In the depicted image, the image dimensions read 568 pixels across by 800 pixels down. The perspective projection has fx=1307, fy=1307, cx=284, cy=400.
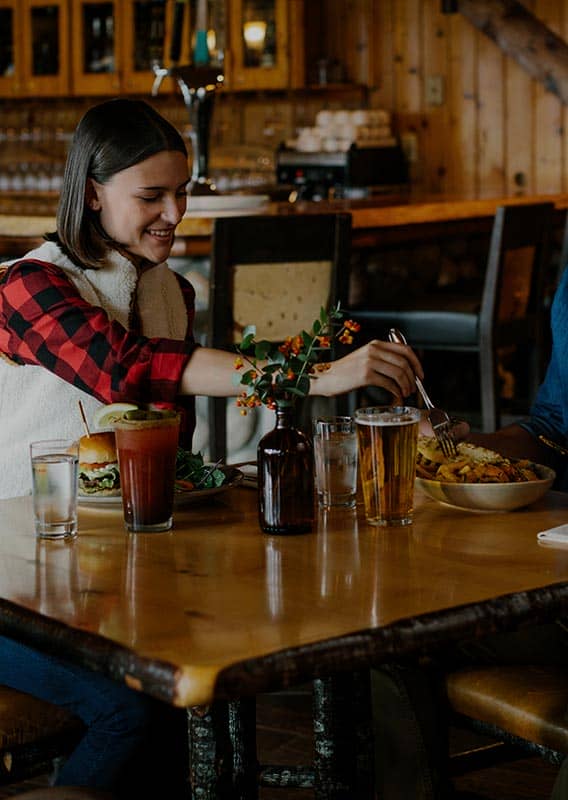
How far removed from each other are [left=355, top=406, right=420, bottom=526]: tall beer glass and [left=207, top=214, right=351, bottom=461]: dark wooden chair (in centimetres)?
193

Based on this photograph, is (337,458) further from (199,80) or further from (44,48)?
(44,48)

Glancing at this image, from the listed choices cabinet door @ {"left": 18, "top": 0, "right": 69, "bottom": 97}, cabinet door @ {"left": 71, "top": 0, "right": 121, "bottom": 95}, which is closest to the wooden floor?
cabinet door @ {"left": 71, "top": 0, "right": 121, "bottom": 95}

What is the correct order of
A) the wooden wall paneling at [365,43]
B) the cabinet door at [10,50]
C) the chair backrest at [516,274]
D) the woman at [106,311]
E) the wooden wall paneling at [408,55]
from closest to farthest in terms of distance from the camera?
the woman at [106,311]
the chair backrest at [516,274]
the wooden wall paneling at [408,55]
the wooden wall paneling at [365,43]
the cabinet door at [10,50]

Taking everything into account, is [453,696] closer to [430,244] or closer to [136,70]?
[430,244]

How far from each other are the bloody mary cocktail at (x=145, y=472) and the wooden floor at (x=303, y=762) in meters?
0.96

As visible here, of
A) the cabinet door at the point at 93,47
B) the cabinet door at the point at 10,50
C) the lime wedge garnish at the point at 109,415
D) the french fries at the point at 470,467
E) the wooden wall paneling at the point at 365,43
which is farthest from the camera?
the cabinet door at the point at 10,50

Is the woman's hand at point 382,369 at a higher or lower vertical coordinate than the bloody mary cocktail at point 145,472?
higher

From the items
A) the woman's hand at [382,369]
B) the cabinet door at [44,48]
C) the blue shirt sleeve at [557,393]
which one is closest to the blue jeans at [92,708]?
the woman's hand at [382,369]

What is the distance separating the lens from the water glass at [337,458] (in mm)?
1757

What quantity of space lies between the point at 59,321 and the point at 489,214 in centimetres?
286

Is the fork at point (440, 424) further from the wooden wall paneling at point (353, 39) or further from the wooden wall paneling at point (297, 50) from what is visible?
the wooden wall paneling at point (353, 39)

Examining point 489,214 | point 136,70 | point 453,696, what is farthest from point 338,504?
point 136,70

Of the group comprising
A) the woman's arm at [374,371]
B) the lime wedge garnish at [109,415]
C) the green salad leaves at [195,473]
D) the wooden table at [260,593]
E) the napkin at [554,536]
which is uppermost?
the woman's arm at [374,371]

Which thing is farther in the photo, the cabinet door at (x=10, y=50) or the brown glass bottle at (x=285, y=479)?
the cabinet door at (x=10, y=50)
